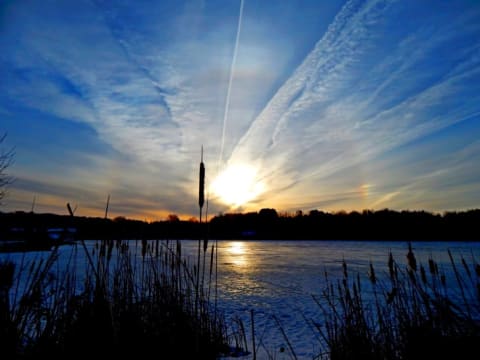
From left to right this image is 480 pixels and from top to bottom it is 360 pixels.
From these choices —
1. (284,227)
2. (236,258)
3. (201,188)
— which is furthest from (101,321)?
(284,227)

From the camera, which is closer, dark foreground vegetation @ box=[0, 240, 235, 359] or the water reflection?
dark foreground vegetation @ box=[0, 240, 235, 359]

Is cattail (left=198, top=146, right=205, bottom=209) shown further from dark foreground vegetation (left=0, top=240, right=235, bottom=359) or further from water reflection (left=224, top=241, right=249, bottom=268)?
water reflection (left=224, top=241, right=249, bottom=268)

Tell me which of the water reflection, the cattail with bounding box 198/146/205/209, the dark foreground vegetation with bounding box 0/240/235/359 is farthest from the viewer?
the water reflection

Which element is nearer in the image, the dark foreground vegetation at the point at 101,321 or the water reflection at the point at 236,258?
the dark foreground vegetation at the point at 101,321

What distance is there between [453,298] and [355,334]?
23.6ft

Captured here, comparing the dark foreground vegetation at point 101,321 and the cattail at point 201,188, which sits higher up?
the cattail at point 201,188

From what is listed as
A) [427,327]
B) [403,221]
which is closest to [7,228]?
[427,327]

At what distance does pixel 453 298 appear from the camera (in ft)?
26.3

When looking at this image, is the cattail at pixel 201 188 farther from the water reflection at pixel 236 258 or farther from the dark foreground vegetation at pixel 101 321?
the water reflection at pixel 236 258

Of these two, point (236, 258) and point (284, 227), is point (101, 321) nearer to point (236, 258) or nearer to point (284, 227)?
point (236, 258)

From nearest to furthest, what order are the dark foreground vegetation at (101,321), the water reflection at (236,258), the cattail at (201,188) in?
the cattail at (201,188), the dark foreground vegetation at (101,321), the water reflection at (236,258)

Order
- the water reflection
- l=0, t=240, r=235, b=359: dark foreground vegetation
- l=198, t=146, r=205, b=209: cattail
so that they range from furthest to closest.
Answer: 1. the water reflection
2. l=0, t=240, r=235, b=359: dark foreground vegetation
3. l=198, t=146, r=205, b=209: cattail

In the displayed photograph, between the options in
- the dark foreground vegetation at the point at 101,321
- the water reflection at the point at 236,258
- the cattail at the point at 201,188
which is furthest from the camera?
the water reflection at the point at 236,258

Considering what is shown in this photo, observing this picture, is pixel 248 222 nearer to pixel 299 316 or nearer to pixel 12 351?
pixel 299 316
